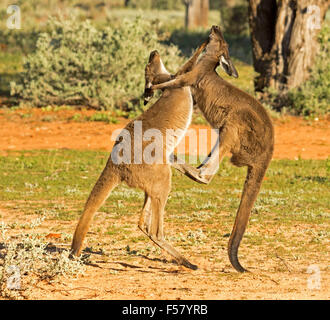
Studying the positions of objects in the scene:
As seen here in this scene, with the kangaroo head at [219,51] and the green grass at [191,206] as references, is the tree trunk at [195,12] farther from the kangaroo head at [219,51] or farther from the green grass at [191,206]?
the kangaroo head at [219,51]

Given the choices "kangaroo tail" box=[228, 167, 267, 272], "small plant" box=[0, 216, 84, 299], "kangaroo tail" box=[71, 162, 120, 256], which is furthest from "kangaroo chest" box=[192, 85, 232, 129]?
"small plant" box=[0, 216, 84, 299]

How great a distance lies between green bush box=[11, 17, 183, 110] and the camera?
54.9ft

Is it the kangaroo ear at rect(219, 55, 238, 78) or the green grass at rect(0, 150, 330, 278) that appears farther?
the green grass at rect(0, 150, 330, 278)

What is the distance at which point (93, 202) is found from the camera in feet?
18.2

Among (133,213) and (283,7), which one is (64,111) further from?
(133,213)

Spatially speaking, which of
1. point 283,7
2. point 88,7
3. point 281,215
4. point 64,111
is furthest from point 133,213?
point 88,7

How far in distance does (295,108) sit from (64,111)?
5310 millimetres

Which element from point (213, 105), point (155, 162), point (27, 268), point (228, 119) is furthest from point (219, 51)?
point (27, 268)

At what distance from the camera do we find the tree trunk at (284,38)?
1659 cm

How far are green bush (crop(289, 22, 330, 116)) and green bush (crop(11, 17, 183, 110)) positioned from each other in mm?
2948

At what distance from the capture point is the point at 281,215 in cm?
846

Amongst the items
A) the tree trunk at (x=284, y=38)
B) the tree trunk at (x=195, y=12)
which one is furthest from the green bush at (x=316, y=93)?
the tree trunk at (x=195, y=12)

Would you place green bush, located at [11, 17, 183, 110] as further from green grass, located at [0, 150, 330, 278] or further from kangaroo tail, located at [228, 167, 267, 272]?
kangaroo tail, located at [228, 167, 267, 272]

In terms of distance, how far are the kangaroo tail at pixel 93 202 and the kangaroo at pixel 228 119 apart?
1.98 ft
